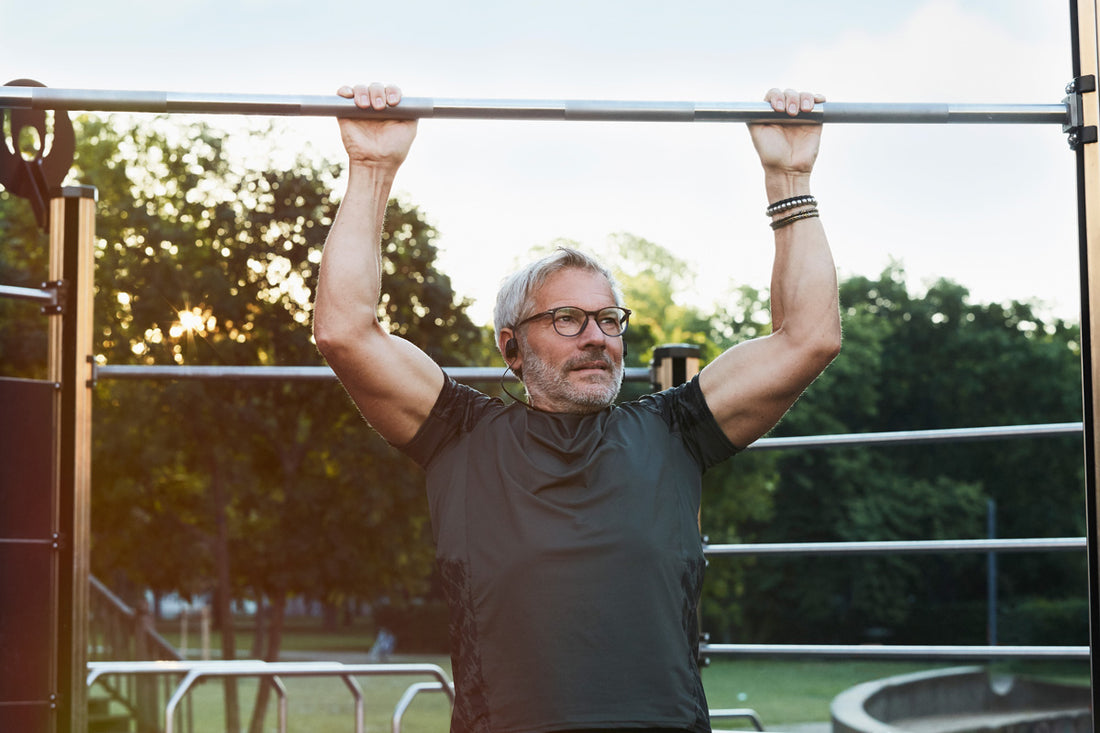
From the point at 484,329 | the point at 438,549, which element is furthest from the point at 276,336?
the point at 438,549

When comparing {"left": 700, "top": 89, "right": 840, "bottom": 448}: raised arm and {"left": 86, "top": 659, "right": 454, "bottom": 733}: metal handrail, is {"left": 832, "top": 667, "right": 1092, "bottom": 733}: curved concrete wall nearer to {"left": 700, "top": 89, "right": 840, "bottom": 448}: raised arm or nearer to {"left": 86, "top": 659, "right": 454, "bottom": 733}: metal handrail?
{"left": 86, "top": 659, "right": 454, "bottom": 733}: metal handrail

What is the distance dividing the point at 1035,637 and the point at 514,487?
27536 millimetres

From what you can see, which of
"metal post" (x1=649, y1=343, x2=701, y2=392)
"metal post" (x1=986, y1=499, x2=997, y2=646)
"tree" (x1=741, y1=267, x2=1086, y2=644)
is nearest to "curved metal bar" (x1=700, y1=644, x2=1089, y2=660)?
"metal post" (x1=649, y1=343, x2=701, y2=392)

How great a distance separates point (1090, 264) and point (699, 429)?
2.13 ft

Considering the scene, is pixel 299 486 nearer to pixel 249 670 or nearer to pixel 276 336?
pixel 276 336

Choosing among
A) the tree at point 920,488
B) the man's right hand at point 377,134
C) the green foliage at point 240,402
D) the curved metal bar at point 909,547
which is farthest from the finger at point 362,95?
the tree at point 920,488

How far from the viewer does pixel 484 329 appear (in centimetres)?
1259

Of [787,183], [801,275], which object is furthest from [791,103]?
[801,275]

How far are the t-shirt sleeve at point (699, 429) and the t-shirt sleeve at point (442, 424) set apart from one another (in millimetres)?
321

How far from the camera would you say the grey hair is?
6.65ft

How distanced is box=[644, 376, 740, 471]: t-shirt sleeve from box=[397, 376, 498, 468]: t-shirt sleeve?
0.32 meters

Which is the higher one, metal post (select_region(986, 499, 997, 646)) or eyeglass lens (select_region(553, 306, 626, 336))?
eyeglass lens (select_region(553, 306, 626, 336))

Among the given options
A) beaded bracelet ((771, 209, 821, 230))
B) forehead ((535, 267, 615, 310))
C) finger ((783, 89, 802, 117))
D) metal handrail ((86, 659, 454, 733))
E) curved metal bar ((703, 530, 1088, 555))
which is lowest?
metal handrail ((86, 659, 454, 733))

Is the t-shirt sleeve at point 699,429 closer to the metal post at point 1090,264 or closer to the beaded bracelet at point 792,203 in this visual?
the beaded bracelet at point 792,203
